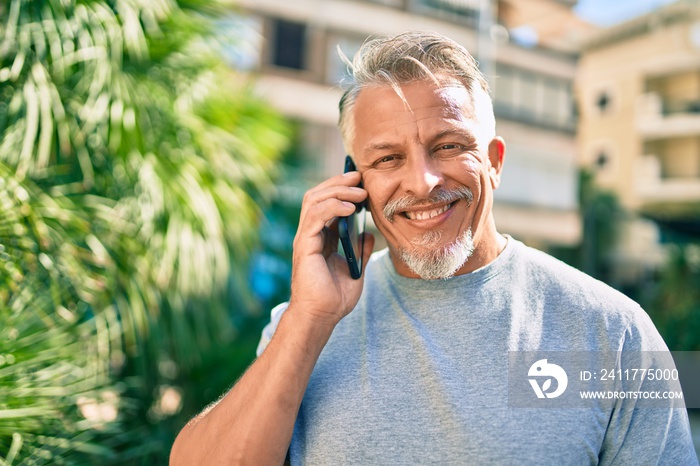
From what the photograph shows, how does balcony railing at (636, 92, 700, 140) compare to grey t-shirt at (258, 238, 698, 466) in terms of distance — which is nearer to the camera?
grey t-shirt at (258, 238, 698, 466)

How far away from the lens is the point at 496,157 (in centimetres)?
176

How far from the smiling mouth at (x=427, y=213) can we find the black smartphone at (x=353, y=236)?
0.16m

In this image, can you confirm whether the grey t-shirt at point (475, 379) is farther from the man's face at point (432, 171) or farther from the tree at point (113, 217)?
the tree at point (113, 217)

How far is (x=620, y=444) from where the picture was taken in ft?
4.62

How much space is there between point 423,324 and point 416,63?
622 millimetres

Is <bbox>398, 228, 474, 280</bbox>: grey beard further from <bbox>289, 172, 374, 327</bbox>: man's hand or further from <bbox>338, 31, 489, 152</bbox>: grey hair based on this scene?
<bbox>338, 31, 489, 152</bbox>: grey hair

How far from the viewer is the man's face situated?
1.60m

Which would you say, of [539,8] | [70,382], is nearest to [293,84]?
[539,8]

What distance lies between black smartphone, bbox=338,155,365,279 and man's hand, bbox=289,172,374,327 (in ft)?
0.10

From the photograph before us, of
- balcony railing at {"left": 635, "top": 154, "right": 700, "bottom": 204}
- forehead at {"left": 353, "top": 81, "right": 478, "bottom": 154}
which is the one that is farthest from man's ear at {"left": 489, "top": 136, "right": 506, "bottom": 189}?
balcony railing at {"left": 635, "top": 154, "right": 700, "bottom": 204}

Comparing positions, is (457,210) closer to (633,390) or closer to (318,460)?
(633,390)

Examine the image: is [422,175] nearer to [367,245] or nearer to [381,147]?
[381,147]

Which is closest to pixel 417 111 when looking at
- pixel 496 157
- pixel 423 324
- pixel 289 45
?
pixel 496 157

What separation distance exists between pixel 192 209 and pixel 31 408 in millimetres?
1809
